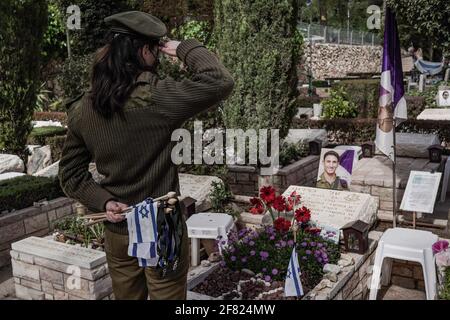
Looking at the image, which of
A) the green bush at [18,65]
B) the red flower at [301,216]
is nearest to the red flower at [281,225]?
the red flower at [301,216]

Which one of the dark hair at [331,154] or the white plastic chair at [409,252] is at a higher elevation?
the dark hair at [331,154]

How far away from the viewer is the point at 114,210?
256cm

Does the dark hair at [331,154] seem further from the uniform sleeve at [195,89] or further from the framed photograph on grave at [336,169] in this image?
the uniform sleeve at [195,89]

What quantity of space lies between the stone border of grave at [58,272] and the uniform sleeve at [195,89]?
105 inches

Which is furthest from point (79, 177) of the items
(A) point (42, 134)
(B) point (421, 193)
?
(A) point (42, 134)

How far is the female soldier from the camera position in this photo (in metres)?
2.37

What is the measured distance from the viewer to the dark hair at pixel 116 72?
7.73 ft

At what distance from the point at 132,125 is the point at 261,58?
19.3ft

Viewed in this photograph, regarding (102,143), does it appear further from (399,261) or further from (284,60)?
(284,60)

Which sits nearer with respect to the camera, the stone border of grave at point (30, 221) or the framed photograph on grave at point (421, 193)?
the framed photograph on grave at point (421, 193)

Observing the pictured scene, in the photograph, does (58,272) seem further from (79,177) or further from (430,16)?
(430,16)

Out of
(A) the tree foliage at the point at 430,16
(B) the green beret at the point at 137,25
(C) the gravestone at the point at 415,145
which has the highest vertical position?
(A) the tree foliage at the point at 430,16

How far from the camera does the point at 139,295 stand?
277cm

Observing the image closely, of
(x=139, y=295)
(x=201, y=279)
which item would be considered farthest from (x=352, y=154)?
(x=139, y=295)
